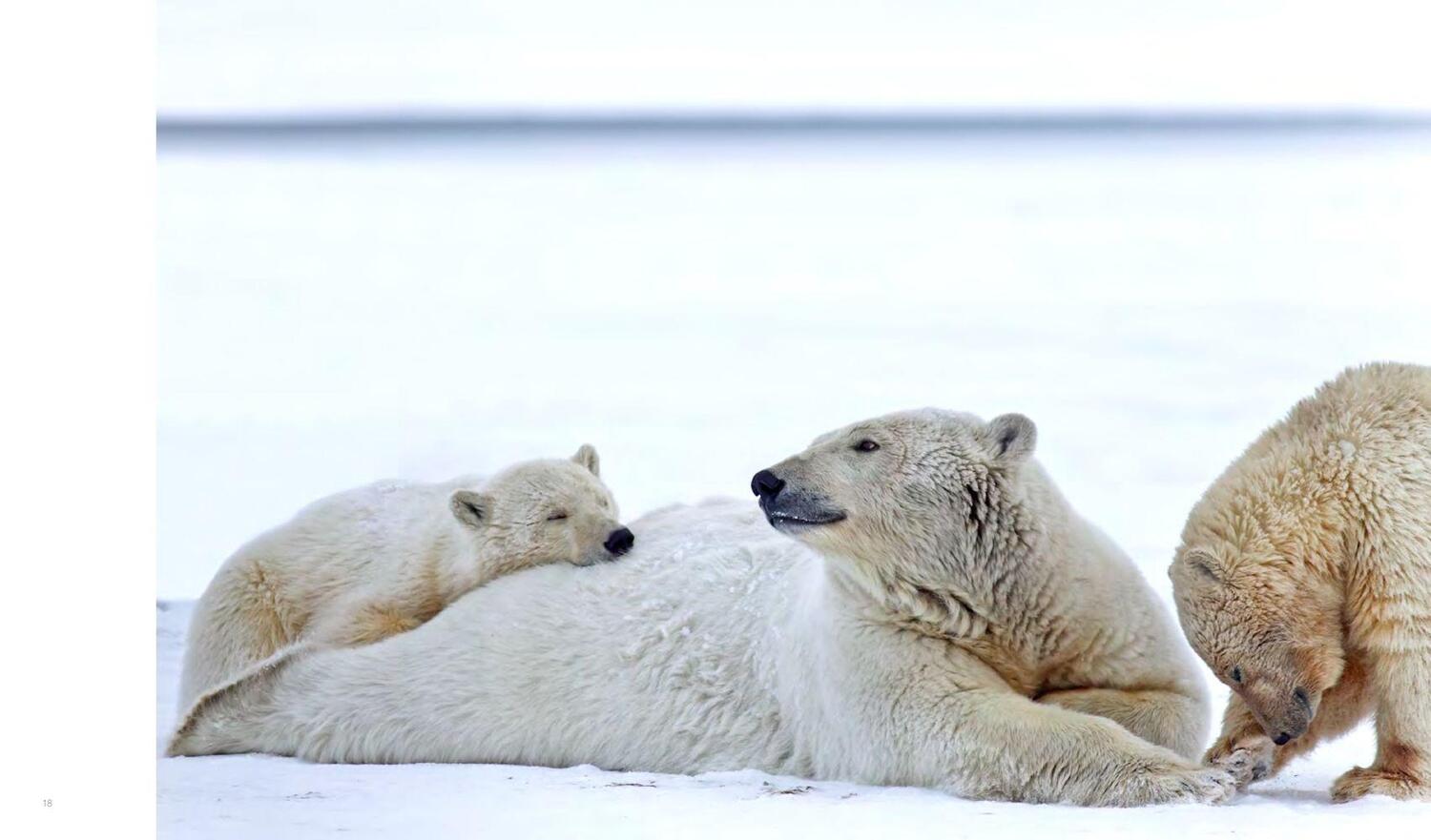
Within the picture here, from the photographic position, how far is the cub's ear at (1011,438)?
4.84m

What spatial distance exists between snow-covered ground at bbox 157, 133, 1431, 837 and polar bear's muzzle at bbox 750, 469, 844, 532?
732mm

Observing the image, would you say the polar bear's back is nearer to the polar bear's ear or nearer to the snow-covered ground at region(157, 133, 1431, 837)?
the snow-covered ground at region(157, 133, 1431, 837)

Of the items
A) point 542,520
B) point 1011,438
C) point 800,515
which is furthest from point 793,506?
point 542,520

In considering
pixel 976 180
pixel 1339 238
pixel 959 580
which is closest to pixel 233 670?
pixel 959 580

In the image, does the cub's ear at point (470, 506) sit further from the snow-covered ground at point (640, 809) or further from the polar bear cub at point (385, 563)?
the snow-covered ground at point (640, 809)

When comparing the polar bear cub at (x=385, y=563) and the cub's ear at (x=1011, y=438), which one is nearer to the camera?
the cub's ear at (x=1011, y=438)

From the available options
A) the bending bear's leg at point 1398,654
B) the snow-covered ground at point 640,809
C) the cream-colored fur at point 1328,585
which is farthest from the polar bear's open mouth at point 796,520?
the bending bear's leg at point 1398,654

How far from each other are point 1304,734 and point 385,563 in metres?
3.02

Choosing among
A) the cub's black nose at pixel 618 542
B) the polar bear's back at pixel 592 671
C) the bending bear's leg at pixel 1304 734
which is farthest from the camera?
the cub's black nose at pixel 618 542

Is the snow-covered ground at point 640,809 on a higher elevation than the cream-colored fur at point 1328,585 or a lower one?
lower

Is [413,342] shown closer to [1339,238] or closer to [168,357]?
[168,357]

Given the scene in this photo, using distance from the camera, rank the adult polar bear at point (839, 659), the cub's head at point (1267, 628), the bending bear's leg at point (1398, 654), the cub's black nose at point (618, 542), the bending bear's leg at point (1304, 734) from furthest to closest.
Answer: the cub's black nose at point (618, 542), the bending bear's leg at point (1304, 734), the adult polar bear at point (839, 659), the cub's head at point (1267, 628), the bending bear's leg at point (1398, 654)

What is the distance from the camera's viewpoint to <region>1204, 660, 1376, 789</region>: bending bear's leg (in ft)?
15.5

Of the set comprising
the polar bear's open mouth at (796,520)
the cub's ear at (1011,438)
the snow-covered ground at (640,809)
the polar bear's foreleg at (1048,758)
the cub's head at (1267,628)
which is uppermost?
the cub's ear at (1011,438)
